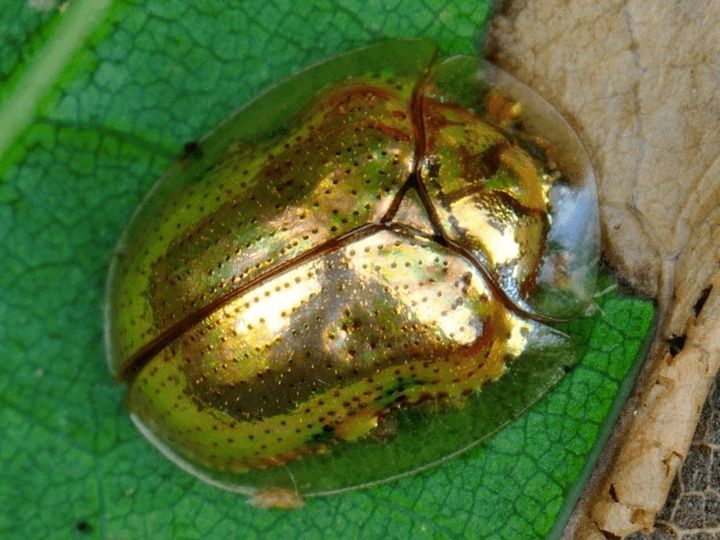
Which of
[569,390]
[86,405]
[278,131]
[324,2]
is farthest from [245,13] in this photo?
[569,390]

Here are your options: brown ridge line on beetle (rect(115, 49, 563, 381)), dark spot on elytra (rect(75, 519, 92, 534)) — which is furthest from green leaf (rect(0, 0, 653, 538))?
brown ridge line on beetle (rect(115, 49, 563, 381))

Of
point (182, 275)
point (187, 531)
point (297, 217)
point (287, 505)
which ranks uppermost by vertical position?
point (297, 217)

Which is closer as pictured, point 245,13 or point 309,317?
point 309,317

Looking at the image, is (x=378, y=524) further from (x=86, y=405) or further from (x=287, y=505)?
(x=86, y=405)

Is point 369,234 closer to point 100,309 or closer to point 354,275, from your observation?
point 354,275

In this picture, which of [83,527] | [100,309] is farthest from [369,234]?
[83,527]

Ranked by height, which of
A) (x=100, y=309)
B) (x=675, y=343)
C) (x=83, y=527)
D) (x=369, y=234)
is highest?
(x=369, y=234)

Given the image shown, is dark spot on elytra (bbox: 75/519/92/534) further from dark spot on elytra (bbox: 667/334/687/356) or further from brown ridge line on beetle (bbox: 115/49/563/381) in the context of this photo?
dark spot on elytra (bbox: 667/334/687/356)

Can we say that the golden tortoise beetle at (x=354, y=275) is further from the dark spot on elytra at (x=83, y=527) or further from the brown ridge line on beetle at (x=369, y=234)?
the dark spot on elytra at (x=83, y=527)
